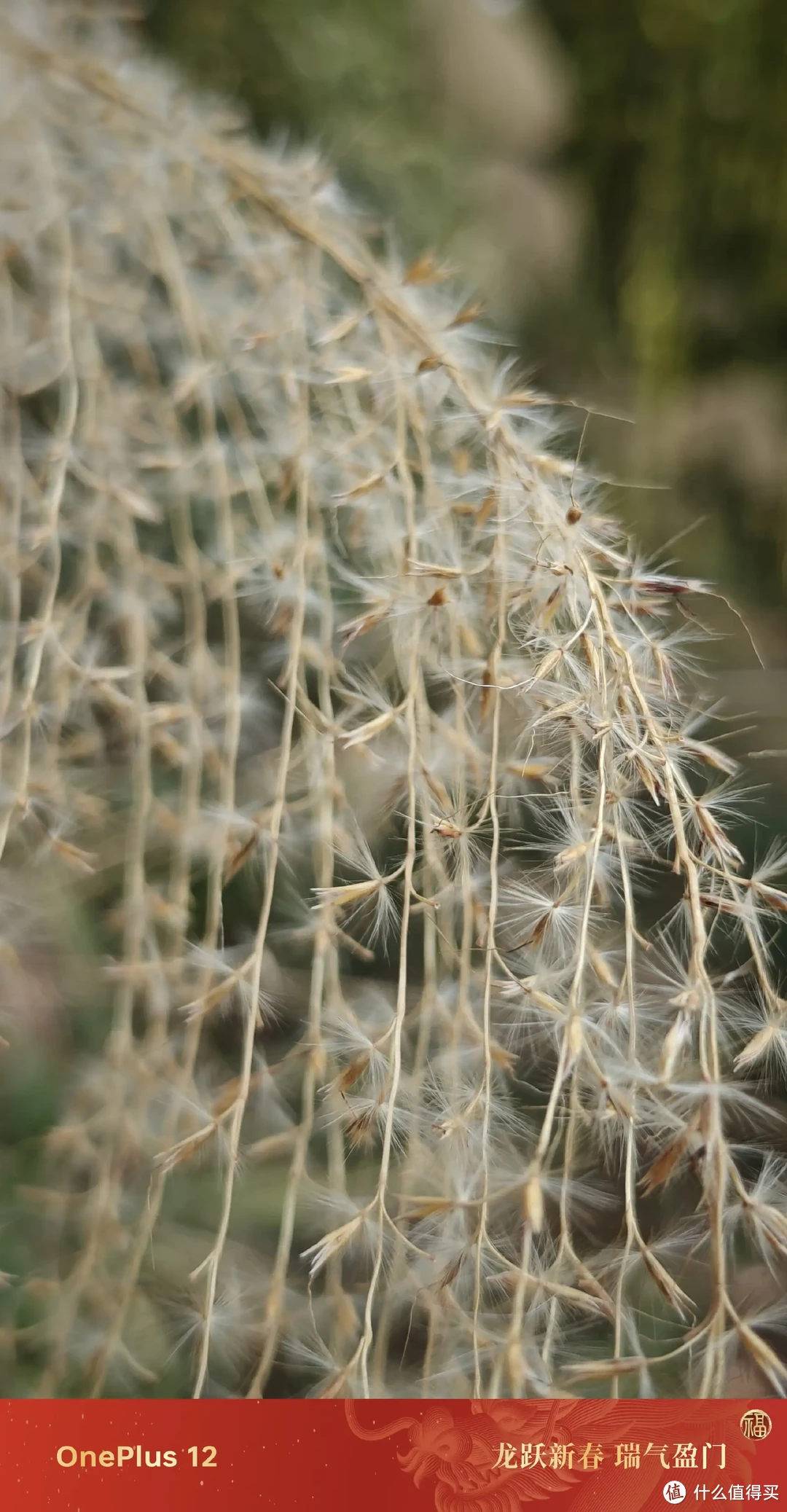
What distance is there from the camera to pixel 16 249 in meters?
0.55

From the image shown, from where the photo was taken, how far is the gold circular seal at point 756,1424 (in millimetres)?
482

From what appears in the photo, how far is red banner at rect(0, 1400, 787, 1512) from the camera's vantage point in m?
0.46

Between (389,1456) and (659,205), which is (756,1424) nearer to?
(389,1456)

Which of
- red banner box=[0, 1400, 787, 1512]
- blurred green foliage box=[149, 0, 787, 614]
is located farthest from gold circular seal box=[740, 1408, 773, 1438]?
blurred green foliage box=[149, 0, 787, 614]

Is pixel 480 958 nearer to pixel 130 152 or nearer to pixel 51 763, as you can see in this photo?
pixel 51 763

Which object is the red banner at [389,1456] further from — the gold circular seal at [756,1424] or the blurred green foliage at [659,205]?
the blurred green foliage at [659,205]

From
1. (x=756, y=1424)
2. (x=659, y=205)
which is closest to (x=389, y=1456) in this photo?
(x=756, y=1424)

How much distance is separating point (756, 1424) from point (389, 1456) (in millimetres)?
172

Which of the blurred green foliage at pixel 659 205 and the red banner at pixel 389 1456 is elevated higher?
the blurred green foliage at pixel 659 205

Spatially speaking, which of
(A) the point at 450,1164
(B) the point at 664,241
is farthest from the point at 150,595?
(B) the point at 664,241

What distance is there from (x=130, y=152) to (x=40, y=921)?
44 centimetres

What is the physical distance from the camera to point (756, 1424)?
0.49 m

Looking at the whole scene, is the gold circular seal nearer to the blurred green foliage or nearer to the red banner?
the red banner

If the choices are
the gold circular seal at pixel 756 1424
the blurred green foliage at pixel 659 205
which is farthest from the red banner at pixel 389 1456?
the blurred green foliage at pixel 659 205
